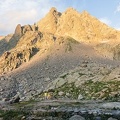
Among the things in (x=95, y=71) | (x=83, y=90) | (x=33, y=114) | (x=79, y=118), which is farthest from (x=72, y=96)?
(x=79, y=118)

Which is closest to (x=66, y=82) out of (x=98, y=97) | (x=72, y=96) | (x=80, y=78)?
(x=80, y=78)

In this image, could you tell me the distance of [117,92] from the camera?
285ft

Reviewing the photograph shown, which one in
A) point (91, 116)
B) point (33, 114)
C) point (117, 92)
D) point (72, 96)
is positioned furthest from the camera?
point (72, 96)

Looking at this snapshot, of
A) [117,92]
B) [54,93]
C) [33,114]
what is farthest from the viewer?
[54,93]

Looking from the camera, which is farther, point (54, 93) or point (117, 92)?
point (54, 93)

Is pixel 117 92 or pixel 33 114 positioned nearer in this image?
pixel 33 114

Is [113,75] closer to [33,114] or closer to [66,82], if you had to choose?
[66,82]

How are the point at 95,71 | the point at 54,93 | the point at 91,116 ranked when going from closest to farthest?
1. the point at 91,116
2. the point at 54,93
3. the point at 95,71

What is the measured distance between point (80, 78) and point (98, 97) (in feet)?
128

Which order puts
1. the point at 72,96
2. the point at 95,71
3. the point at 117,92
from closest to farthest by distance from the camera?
the point at 117,92, the point at 72,96, the point at 95,71

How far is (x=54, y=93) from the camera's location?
111000 millimetres

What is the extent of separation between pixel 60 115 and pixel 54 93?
6756 centimetres

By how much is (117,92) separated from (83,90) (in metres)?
20.9

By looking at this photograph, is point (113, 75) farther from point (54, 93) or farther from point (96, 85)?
point (54, 93)
